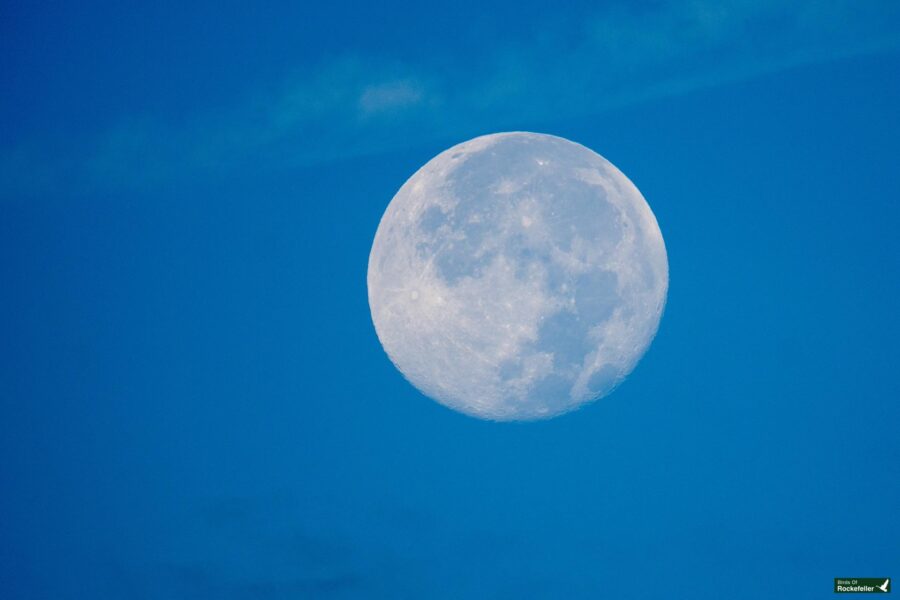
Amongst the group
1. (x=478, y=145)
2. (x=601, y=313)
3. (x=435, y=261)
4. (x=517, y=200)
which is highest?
(x=478, y=145)

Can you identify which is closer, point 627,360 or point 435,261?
point 435,261

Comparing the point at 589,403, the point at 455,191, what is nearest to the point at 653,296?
the point at 589,403

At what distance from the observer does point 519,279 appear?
27.7 feet

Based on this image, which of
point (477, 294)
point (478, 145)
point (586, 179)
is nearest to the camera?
point (477, 294)

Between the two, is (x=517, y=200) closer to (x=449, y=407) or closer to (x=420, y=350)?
(x=420, y=350)

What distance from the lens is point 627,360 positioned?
9.59 m

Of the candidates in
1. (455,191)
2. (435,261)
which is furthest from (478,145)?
(435,261)

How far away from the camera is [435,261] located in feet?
28.7

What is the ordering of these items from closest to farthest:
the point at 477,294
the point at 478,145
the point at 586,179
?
the point at 477,294 → the point at 586,179 → the point at 478,145

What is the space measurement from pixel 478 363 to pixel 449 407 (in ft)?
5.18

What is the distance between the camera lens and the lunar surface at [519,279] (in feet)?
27.8

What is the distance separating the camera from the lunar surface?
848cm

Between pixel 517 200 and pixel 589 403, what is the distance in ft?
11.1

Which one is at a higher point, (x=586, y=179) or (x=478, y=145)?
(x=478, y=145)
